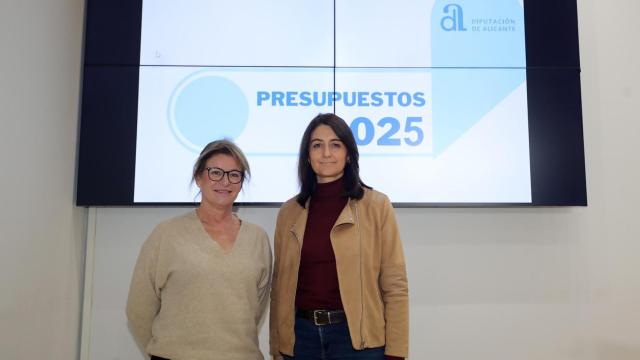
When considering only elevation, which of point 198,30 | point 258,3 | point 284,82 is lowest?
point 284,82

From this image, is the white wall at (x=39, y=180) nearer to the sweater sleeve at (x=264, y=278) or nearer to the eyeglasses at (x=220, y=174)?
the eyeglasses at (x=220, y=174)

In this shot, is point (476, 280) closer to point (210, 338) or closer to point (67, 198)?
point (210, 338)

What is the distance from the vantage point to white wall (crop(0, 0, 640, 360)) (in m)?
2.53

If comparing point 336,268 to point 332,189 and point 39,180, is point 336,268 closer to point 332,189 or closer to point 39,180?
point 332,189

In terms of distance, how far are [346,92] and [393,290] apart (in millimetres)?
1360

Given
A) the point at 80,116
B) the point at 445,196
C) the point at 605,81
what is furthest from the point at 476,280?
the point at 80,116

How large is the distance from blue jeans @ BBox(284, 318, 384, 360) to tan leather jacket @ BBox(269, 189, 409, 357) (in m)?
0.03

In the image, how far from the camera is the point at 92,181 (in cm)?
254

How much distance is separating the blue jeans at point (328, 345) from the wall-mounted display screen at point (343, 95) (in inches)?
41.5

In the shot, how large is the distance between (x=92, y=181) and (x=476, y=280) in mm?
2311

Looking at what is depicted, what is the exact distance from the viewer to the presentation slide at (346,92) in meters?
2.60

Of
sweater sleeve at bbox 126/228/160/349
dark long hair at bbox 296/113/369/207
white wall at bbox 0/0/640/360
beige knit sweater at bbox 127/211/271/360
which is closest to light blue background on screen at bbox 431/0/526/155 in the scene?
white wall at bbox 0/0/640/360

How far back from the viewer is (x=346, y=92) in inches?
104

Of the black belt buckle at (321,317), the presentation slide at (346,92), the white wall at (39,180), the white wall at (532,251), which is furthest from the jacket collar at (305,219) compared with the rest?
the white wall at (39,180)
